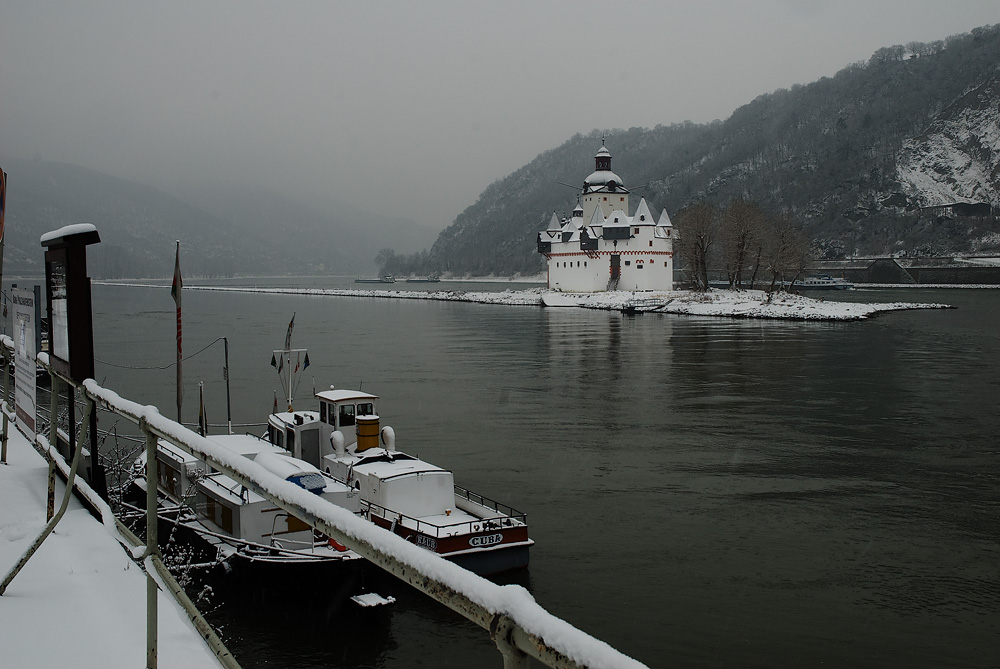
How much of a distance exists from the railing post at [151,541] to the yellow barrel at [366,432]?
15624 millimetres

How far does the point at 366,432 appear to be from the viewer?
19.3 meters

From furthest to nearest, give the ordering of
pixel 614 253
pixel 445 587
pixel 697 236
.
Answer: pixel 614 253
pixel 697 236
pixel 445 587

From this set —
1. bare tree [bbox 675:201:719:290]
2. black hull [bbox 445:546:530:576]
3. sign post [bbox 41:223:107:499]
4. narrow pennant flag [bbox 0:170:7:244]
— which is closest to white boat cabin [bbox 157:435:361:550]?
black hull [bbox 445:546:530:576]

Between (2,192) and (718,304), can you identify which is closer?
(2,192)

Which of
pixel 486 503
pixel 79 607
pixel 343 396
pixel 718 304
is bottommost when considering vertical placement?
pixel 486 503

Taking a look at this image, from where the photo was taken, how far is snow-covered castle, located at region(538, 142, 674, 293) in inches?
3976

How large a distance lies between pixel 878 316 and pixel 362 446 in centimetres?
6234

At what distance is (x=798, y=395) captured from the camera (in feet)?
106

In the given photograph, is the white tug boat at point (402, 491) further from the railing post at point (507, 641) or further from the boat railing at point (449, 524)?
the railing post at point (507, 641)

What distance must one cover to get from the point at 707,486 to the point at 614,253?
84.0 metres

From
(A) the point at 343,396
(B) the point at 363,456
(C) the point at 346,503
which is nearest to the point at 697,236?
(A) the point at 343,396

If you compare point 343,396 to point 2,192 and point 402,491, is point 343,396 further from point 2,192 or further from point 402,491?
point 2,192

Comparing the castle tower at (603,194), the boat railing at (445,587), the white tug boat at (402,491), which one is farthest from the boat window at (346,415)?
the castle tower at (603,194)

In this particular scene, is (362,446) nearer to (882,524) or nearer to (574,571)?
(574,571)
